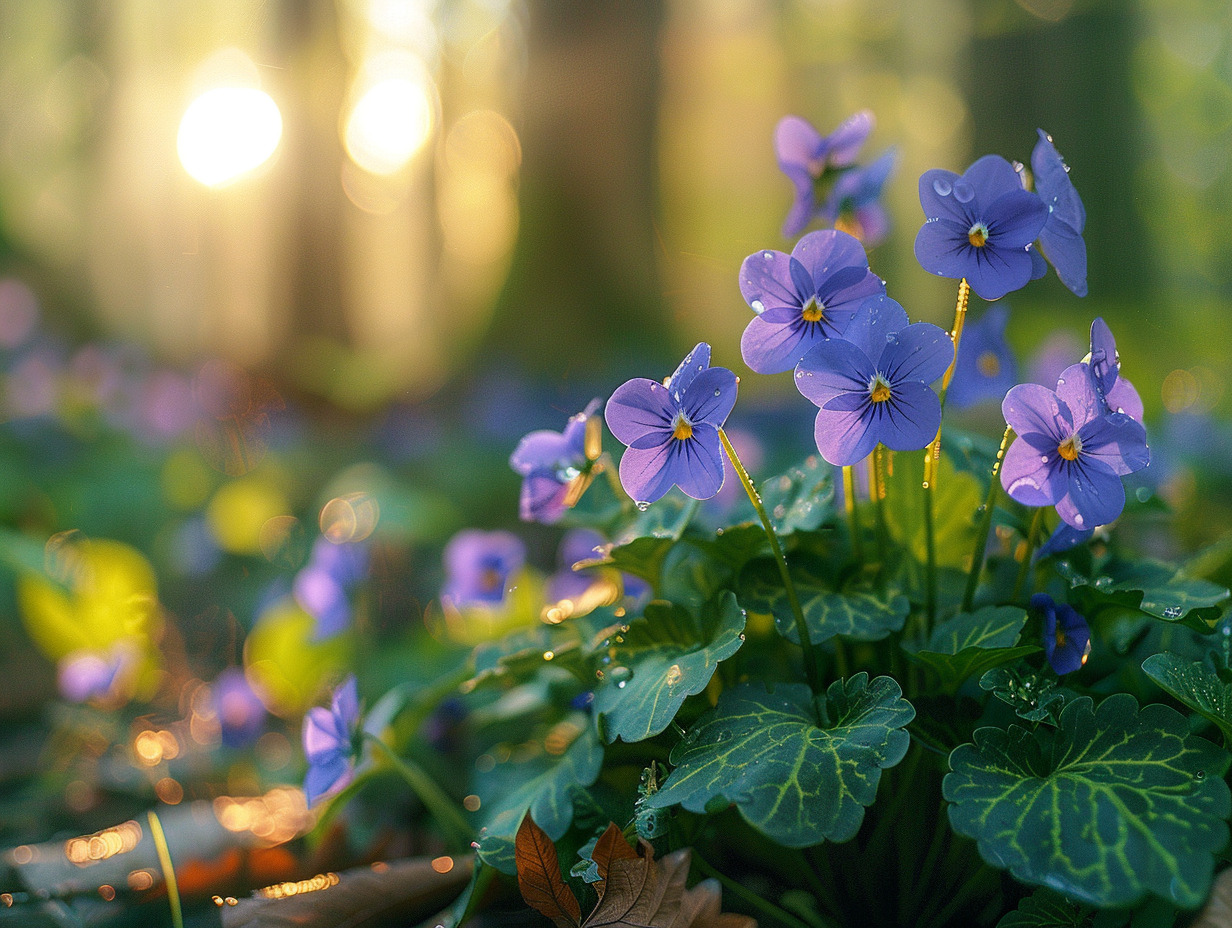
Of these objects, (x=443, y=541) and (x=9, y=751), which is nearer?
(x=9, y=751)

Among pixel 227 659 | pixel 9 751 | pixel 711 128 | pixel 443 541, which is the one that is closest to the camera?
pixel 9 751

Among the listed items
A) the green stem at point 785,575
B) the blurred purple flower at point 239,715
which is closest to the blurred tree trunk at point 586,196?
the blurred purple flower at point 239,715

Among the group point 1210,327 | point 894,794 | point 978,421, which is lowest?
point 1210,327

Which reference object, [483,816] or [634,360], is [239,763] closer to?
[483,816]

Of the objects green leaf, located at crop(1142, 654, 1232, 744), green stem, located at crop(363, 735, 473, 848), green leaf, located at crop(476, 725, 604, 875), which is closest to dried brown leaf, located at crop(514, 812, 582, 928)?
green leaf, located at crop(476, 725, 604, 875)

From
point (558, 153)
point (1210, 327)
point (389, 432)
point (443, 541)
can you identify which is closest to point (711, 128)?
point (1210, 327)

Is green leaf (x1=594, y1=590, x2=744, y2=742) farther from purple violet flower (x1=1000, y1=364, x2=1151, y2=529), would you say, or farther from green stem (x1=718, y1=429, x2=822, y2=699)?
purple violet flower (x1=1000, y1=364, x2=1151, y2=529)

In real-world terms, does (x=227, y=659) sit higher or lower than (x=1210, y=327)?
higher
